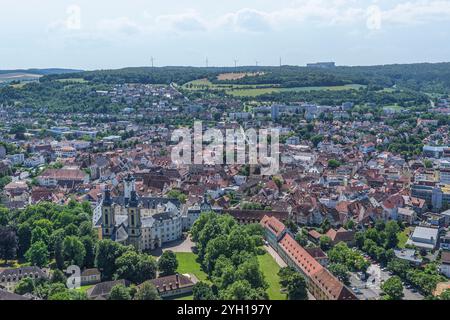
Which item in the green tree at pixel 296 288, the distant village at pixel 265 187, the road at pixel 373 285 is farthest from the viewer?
the distant village at pixel 265 187

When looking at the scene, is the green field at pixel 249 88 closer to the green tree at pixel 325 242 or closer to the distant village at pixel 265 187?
the distant village at pixel 265 187

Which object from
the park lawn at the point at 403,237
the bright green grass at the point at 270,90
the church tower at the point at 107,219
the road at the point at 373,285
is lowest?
the park lawn at the point at 403,237

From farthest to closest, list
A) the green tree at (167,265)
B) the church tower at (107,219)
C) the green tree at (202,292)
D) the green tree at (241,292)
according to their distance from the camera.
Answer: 1. the church tower at (107,219)
2. the green tree at (167,265)
3. the green tree at (202,292)
4. the green tree at (241,292)

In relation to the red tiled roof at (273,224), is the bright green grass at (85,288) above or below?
below

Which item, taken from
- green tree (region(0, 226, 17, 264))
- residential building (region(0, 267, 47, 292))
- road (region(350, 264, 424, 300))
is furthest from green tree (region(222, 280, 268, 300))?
green tree (region(0, 226, 17, 264))

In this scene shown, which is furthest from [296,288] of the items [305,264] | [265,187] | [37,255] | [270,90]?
[270,90]

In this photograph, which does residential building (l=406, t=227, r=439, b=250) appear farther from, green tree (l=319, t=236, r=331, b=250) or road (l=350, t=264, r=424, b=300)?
green tree (l=319, t=236, r=331, b=250)

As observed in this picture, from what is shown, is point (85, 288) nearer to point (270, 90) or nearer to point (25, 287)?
point (25, 287)

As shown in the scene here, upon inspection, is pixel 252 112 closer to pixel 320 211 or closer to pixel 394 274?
pixel 320 211

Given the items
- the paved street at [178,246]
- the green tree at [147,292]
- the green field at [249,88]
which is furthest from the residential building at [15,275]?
the green field at [249,88]
